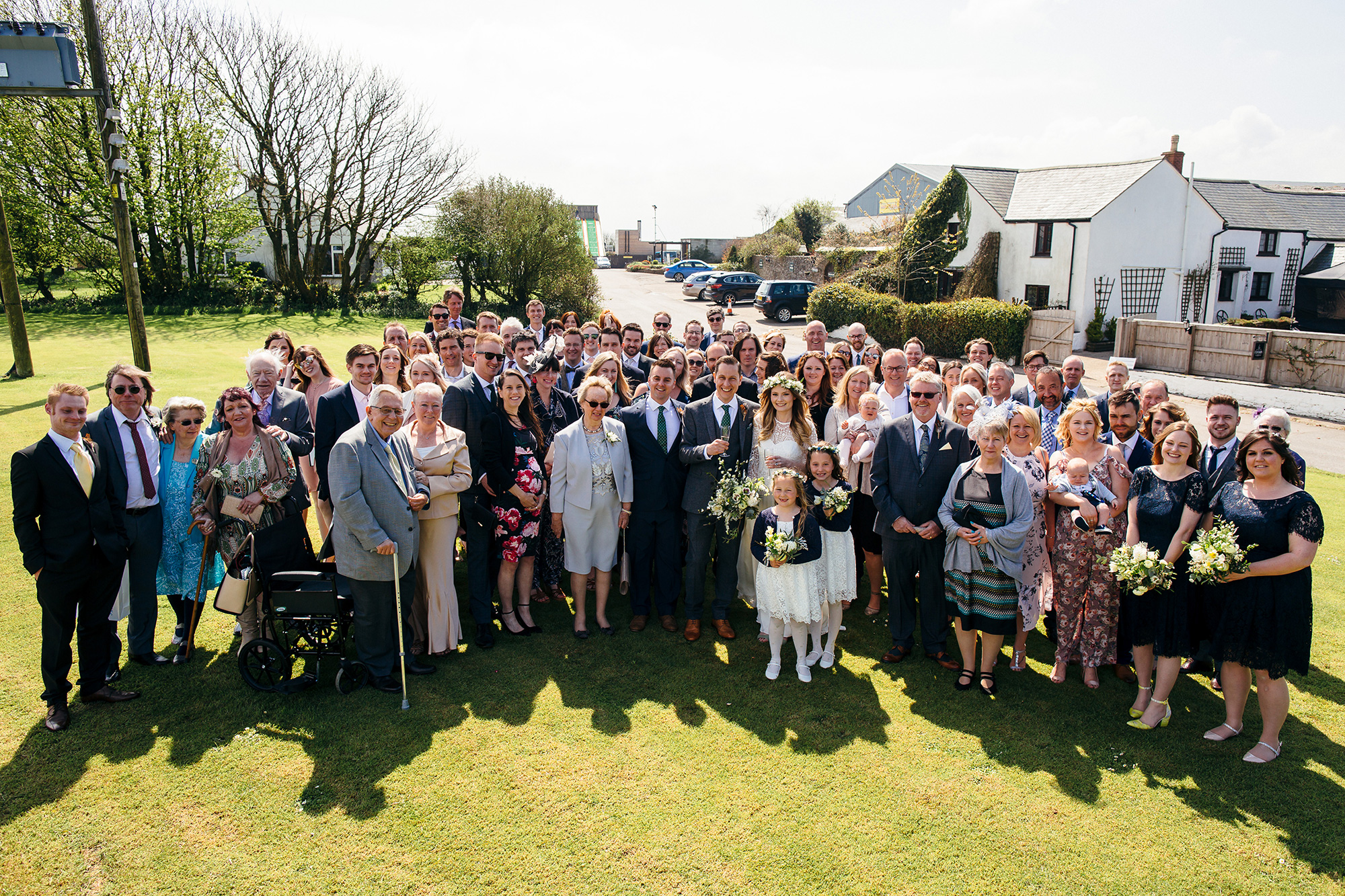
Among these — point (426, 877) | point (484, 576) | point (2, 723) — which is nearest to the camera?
point (426, 877)

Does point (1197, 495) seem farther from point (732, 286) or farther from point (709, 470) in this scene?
point (732, 286)

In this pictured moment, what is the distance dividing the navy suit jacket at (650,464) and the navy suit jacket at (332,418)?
2.27 metres

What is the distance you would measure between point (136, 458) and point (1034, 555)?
656 cm

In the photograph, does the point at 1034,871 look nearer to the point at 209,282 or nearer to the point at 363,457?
the point at 363,457

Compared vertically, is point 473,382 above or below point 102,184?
below

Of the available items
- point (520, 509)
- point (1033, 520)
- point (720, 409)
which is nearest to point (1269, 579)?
point (1033, 520)

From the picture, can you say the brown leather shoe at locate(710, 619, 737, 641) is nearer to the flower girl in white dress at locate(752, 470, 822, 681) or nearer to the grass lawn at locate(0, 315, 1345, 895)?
the grass lawn at locate(0, 315, 1345, 895)

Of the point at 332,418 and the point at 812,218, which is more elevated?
the point at 812,218

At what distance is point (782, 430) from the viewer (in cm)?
620

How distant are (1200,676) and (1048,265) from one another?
93.1ft

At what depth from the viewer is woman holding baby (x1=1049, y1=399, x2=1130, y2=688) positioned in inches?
213

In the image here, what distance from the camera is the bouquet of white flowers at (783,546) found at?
5.41 m

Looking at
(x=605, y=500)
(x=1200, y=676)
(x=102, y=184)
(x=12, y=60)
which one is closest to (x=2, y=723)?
(x=605, y=500)

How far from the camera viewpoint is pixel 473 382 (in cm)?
618
